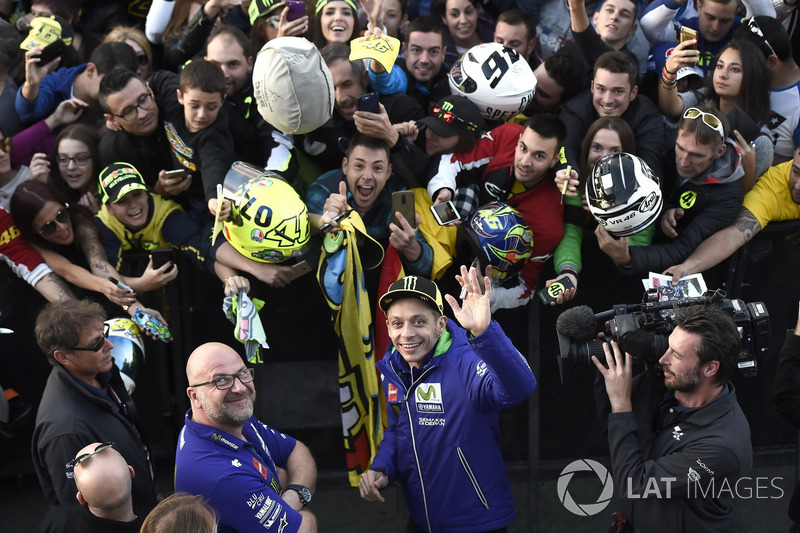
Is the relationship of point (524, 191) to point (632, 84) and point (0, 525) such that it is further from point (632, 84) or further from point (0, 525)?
point (0, 525)

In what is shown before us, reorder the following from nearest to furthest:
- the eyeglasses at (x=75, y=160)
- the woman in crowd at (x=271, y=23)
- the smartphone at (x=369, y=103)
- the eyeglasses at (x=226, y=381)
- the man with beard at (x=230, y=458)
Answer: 1. the man with beard at (x=230, y=458)
2. the eyeglasses at (x=226, y=381)
3. the smartphone at (x=369, y=103)
4. the eyeglasses at (x=75, y=160)
5. the woman in crowd at (x=271, y=23)

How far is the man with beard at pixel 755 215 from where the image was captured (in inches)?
215

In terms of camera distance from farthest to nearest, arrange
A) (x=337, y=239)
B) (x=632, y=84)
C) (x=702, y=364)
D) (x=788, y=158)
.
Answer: (x=788, y=158)
(x=632, y=84)
(x=337, y=239)
(x=702, y=364)

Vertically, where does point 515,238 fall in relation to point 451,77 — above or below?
below

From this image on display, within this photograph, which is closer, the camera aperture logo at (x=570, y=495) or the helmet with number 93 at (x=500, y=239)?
the helmet with number 93 at (x=500, y=239)

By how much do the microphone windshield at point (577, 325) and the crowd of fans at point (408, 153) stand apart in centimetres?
71

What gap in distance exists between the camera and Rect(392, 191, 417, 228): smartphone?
5262mm

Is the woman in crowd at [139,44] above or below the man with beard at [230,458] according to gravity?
above

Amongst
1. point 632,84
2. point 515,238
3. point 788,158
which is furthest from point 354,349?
point 788,158

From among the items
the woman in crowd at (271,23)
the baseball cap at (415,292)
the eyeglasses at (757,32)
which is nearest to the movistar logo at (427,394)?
the baseball cap at (415,292)

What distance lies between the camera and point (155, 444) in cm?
597

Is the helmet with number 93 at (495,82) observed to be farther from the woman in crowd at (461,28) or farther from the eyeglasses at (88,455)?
the eyeglasses at (88,455)

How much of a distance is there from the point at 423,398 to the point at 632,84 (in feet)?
8.99

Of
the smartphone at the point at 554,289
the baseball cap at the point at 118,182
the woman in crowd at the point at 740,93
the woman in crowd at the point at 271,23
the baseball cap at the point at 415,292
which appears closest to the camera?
the baseball cap at the point at 415,292
